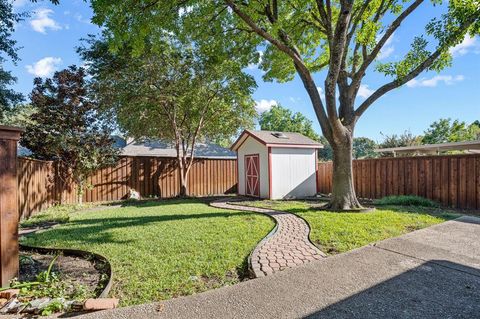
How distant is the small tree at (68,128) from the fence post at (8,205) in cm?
734

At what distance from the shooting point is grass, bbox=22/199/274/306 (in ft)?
10.8

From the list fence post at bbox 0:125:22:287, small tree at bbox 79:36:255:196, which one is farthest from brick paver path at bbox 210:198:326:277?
small tree at bbox 79:36:255:196

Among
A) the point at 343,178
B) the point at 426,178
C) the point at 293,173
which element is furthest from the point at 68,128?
the point at 426,178

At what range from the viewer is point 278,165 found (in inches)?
452

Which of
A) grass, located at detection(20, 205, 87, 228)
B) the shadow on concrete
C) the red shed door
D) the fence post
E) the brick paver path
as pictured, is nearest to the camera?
the shadow on concrete

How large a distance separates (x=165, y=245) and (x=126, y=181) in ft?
29.0

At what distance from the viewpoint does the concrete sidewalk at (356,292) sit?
262cm

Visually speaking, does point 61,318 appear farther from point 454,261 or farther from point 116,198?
point 116,198

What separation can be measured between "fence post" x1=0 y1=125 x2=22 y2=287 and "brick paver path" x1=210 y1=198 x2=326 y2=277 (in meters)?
2.90

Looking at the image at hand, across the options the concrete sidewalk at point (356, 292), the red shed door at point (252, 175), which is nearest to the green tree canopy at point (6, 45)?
the red shed door at point (252, 175)

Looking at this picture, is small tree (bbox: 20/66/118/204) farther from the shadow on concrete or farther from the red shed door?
the shadow on concrete

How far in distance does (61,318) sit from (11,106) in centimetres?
1263

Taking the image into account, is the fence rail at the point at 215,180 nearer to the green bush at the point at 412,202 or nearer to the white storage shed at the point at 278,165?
the green bush at the point at 412,202

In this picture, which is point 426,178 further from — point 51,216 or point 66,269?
point 51,216
